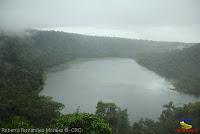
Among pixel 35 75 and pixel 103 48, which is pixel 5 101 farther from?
pixel 103 48

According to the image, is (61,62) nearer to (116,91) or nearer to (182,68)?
(182,68)

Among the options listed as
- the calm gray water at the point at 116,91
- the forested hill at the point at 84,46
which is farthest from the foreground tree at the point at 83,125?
the forested hill at the point at 84,46

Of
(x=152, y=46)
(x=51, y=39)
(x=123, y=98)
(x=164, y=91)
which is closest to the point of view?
(x=123, y=98)

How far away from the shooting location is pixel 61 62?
112188mm

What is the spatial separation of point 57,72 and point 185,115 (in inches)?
2455

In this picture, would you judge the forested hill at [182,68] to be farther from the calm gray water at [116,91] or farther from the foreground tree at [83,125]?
the foreground tree at [83,125]

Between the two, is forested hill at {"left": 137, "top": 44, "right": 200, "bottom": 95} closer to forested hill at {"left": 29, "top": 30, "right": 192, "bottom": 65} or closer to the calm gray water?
the calm gray water

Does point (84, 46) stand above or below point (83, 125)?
above

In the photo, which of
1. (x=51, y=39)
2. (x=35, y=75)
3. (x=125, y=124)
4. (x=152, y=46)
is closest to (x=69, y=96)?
(x=35, y=75)

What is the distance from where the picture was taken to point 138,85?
77.1 meters

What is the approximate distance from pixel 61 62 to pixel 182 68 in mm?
48000

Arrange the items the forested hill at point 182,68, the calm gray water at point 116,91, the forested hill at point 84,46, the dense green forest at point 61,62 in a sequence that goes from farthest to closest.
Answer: the forested hill at point 84,46
the forested hill at point 182,68
the calm gray water at point 116,91
the dense green forest at point 61,62

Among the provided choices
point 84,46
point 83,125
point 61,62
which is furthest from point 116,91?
point 84,46

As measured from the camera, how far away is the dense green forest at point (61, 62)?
2715 centimetres
